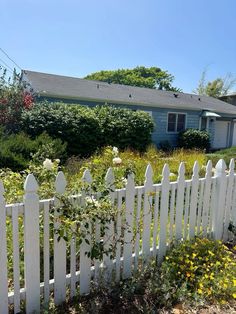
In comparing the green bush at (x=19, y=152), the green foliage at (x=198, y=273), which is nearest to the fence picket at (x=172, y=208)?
the green foliage at (x=198, y=273)

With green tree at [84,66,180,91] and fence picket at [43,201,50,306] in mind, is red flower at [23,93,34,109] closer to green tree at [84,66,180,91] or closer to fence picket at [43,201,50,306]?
fence picket at [43,201,50,306]

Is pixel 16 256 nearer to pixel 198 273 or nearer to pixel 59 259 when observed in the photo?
pixel 59 259

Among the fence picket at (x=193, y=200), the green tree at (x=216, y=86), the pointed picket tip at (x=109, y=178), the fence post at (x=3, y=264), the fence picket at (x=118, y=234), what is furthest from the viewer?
the green tree at (x=216, y=86)

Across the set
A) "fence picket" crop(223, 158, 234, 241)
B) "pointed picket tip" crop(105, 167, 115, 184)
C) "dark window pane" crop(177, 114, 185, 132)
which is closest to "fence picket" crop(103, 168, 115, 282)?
"pointed picket tip" crop(105, 167, 115, 184)

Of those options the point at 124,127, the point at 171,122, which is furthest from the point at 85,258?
the point at 171,122

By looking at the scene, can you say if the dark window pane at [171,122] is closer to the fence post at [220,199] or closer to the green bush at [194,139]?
the green bush at [194,139]

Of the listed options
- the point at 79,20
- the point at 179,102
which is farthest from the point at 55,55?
the point at 179,102

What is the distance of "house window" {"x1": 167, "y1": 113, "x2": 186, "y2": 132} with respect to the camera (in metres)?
18.1

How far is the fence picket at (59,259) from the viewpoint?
2293mm

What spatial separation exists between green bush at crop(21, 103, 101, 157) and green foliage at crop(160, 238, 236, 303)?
8.00 meters

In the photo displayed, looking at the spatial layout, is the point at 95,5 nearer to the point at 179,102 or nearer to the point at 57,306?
the point at 57,306

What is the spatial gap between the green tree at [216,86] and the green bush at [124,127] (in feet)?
95.1

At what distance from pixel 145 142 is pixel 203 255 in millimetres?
10357

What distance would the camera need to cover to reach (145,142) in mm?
13312
